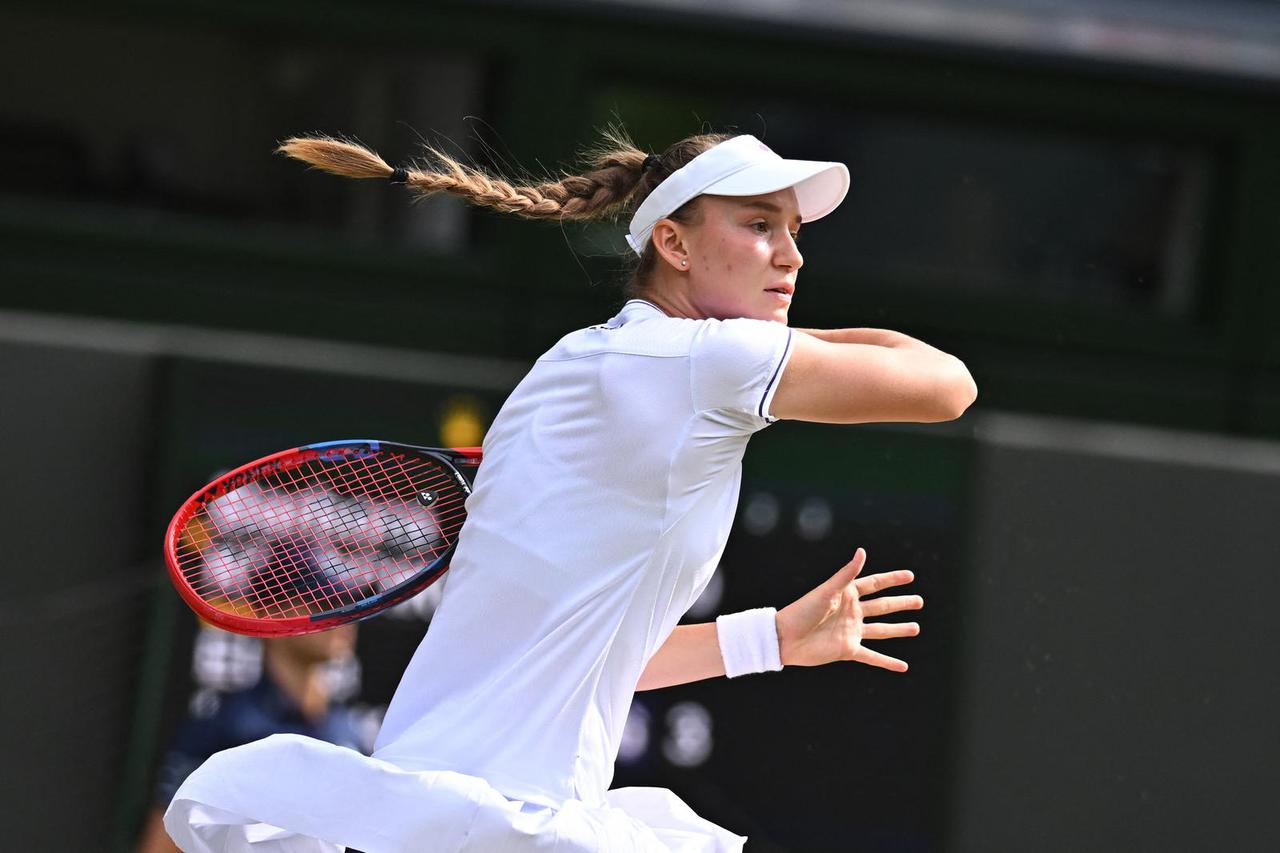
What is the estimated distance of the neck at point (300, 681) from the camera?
499 cm

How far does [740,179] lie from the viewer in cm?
262

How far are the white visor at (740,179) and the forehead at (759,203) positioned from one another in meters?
0.02

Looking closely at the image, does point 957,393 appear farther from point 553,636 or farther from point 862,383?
point 553,636

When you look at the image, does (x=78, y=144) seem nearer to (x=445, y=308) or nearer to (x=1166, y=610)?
(x=445, y=308)

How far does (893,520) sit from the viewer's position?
17.3ft

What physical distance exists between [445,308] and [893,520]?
2.04 m

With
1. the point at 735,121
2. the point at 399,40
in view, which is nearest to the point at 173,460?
the point at 399,40

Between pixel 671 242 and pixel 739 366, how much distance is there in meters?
0.37

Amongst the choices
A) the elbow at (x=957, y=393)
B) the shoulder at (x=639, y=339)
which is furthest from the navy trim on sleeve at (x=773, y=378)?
the elbow at (x=957, y=393)

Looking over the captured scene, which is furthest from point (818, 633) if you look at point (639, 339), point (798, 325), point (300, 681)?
point (798, 325)

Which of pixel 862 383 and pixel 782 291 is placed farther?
pixel 782 291

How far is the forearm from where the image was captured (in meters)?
2.87

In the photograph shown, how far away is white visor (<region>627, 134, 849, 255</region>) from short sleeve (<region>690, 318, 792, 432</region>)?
0.29 metres

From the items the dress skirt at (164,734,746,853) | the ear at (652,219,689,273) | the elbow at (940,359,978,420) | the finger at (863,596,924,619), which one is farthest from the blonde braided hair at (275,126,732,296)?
the dress skirt at (164,734,746,853)
